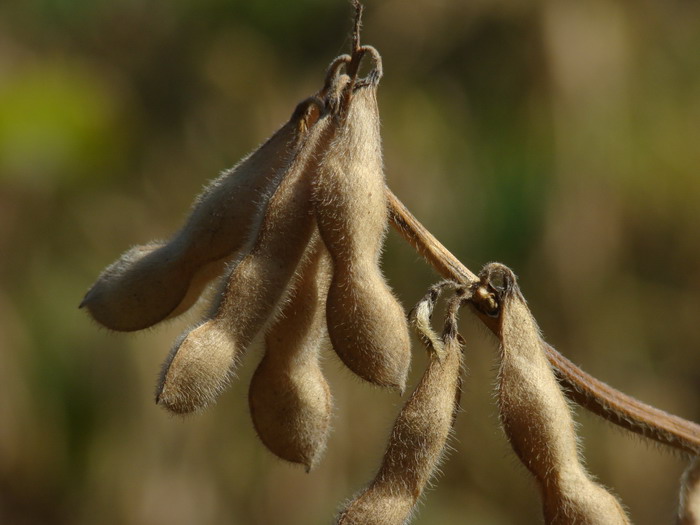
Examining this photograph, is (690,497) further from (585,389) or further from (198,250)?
(198,250)

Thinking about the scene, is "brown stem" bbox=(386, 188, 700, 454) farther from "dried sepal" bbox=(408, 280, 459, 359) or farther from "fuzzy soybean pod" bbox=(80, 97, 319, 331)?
"fuzzy soybean pod" bbox=(80, 97, 319, 331)

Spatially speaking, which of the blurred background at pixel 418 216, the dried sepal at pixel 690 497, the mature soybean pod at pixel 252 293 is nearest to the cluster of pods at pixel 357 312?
the mature soybean pod at pixel 252 293

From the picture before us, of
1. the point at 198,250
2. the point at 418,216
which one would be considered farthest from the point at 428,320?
the point at 418,216

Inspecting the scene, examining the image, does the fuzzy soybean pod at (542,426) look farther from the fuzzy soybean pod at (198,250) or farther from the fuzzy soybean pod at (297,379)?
the fuzzy soybean pod at (198,250)

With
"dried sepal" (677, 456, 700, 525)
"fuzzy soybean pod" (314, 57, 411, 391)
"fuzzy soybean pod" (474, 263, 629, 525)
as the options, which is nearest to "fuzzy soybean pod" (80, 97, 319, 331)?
"fuzzy soybean pod" (314, 57, 411, 391)

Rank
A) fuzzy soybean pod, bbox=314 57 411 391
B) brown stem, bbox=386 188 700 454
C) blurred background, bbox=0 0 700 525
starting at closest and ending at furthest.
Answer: fuzzy soybean pod, bbox=314 57 411 391 → brown stem, bbox=386 188 700 454 → blurred background, bbox=0 0 700 525

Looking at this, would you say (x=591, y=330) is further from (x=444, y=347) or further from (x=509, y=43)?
(x=444, y=347)
